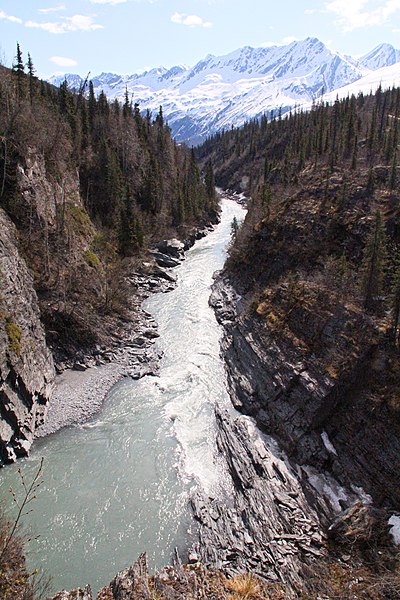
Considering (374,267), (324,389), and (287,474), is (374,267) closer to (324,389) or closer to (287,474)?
(324,389)

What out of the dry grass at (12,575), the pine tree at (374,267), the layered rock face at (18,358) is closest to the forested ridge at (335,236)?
the pine tree at (374,267)

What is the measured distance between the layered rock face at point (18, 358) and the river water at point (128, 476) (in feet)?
5.18

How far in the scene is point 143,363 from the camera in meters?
34.3

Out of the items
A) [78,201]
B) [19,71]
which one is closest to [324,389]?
[78,201]

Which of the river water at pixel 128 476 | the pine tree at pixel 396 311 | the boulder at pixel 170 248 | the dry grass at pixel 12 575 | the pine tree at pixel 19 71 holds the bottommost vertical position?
the river water at pixel 128 476

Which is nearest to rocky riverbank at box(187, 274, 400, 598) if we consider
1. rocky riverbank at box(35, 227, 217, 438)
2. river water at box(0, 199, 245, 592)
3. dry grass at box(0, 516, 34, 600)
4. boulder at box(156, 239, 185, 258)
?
river water at box(0, 199, 245, 592)

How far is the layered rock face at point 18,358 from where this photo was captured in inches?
912

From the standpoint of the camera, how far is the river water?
706 inches

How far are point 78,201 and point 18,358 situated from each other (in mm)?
30554

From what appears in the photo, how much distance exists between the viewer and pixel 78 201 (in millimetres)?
50688

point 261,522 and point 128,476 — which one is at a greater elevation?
point 261,522

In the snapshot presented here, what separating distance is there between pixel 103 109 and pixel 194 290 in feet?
164

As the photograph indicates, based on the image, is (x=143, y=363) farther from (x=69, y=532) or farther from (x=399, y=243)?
(x=399, y=243)

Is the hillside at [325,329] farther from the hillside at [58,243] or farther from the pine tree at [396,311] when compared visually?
the hillside at [58,243]
